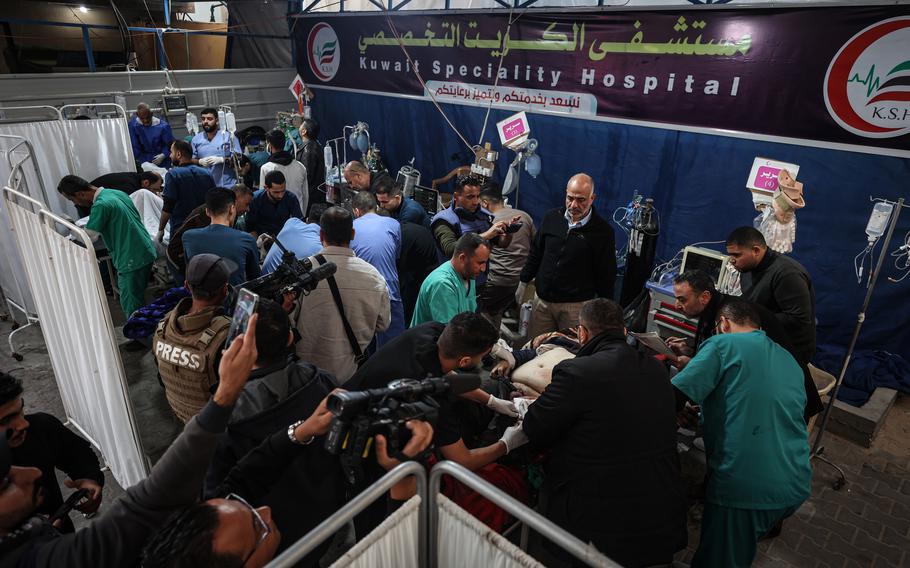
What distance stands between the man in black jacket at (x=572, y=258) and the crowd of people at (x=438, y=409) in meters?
0.02

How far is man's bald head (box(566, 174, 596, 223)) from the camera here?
3.85 meters

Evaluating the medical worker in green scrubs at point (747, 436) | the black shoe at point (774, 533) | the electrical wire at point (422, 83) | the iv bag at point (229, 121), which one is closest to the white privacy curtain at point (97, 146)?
the iv bag at point (229, 121)

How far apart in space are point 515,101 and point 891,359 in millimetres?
4906

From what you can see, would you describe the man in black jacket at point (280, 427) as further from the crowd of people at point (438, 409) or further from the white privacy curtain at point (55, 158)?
the white privacy curtain at point (55, 158)

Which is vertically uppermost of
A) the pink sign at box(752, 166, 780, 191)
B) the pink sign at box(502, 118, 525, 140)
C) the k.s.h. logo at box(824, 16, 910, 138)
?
the k.s.h. logo at box(824, 16, 910, 138)

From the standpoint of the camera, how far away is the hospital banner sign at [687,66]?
4.36 meters

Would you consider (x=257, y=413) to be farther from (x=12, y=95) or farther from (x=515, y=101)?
(x=12, y=95)

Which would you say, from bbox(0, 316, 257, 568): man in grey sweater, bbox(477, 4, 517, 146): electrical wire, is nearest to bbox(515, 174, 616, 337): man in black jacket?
bbox(0, 316, 257, 568): man in grey sweater

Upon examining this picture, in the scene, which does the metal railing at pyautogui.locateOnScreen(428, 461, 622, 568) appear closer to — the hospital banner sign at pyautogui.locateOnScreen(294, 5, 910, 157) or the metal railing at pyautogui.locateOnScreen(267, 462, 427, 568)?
the metal railing at pyautogui.locateOnScreen(267, 462, 427, 568)

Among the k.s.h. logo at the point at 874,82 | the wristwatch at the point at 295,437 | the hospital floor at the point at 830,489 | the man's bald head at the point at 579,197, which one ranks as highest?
the k.s.h. logo at the point at 874,82

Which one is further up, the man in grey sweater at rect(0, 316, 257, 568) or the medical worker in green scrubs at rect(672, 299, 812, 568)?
the man in grey sweater at rect(0, 316, 257, 568)

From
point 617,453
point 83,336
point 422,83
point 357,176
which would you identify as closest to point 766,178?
point 617,453

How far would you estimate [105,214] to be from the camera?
4223mm

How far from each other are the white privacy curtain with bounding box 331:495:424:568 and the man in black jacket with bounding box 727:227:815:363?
2660 mm
